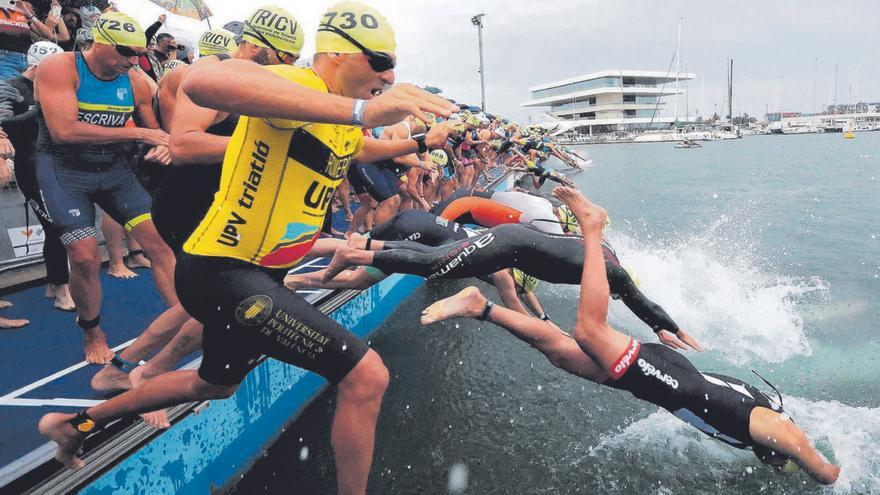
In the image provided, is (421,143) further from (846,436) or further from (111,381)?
(846,436)

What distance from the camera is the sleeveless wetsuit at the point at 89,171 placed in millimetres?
3230

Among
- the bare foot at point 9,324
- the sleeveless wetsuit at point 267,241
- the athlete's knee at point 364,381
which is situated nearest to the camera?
the sleeveless wetsuit at point 267,241

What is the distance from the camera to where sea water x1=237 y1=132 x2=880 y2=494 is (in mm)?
→ 3250

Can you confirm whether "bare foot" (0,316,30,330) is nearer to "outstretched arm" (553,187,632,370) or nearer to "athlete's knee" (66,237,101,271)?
"athlete's knee" (66,237,101,271)

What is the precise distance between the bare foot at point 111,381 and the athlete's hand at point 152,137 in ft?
4.79

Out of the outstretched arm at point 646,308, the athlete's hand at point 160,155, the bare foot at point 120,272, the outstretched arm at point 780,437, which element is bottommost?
the outstretched arm at point 780,437

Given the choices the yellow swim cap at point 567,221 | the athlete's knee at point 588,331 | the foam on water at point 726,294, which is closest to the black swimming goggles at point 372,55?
the athlete's knee at point 588,331

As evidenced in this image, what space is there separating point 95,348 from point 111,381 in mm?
553

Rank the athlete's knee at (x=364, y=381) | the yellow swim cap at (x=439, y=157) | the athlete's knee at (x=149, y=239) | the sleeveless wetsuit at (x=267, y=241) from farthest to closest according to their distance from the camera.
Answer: the yellow swim cap at (x=439, y=157) → the athlete's knee at (x=149, y=239) → the athlete's knee at (x=364, y=381) → the sleeveless wetsuit at (x=267, y=241)

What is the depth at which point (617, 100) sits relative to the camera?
3959 inches

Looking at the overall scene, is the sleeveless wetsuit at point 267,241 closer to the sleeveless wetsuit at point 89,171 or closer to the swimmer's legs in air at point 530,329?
the swimmer's legs in air at point 530,329

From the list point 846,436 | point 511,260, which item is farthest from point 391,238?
point 846,436

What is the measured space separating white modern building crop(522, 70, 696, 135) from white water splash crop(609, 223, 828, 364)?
91.4 m

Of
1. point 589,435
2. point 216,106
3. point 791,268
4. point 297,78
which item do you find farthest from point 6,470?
point 791,268
